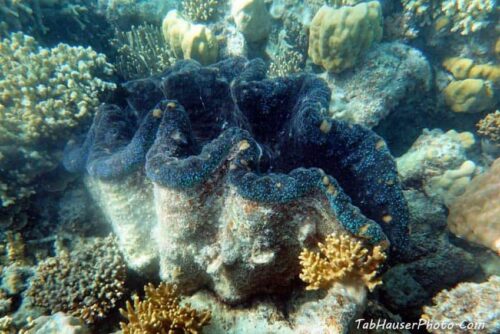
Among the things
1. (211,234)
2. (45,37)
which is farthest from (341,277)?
(45,37)

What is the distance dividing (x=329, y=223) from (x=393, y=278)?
129cm

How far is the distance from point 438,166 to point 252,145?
11.8ft

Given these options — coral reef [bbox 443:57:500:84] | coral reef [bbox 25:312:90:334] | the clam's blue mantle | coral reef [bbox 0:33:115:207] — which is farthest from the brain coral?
coral reef [bbox 443:57:500:84]

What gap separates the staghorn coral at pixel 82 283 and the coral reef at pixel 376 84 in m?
3.66

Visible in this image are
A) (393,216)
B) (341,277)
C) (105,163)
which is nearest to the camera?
(341,277)

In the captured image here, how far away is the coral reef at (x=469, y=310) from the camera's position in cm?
232

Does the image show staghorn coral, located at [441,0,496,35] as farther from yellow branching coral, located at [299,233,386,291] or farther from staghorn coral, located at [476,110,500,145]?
yellow branching coral, located at [299,233,386,291]

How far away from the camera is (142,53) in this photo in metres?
5.23

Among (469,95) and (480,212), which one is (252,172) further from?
(469,95)

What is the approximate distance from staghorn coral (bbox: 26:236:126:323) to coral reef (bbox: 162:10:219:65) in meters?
3.25

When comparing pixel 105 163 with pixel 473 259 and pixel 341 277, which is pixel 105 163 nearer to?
pixel 341 277

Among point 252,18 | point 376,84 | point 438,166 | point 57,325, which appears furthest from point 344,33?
point 57,325

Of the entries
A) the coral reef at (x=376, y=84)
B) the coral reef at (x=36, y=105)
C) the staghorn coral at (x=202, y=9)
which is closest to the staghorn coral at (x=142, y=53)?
the staghorn coral at (x=202, y=9)

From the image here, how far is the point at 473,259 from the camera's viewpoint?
3.40m
